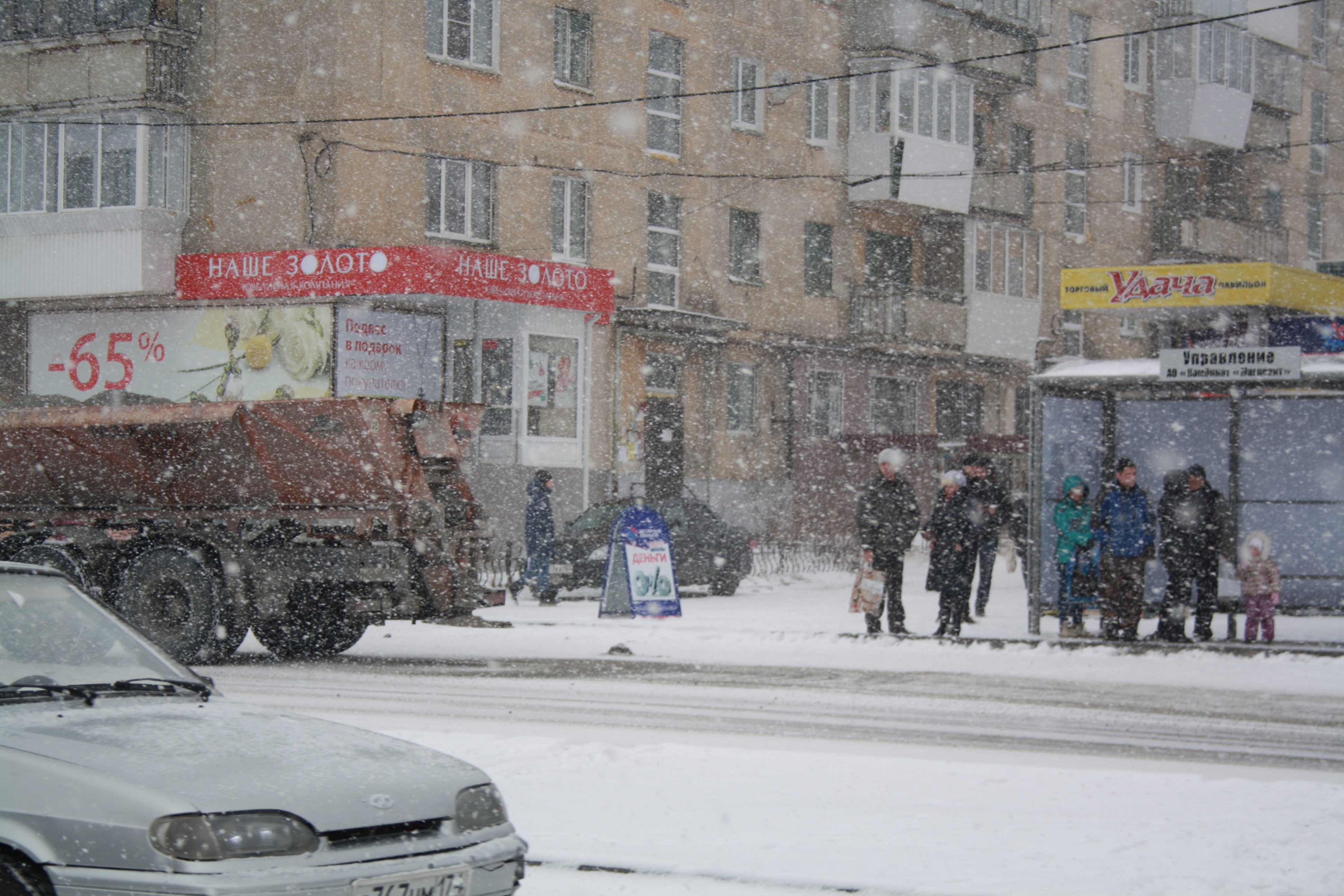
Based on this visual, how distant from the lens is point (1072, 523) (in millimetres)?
17266

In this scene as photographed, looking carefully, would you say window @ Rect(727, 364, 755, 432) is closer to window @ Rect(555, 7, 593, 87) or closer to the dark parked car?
window @ Rect(555, 7, 593, 87)

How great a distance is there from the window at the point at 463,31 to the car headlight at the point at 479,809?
26.8 metres

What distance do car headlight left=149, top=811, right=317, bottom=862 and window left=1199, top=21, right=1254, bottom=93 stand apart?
4696cm

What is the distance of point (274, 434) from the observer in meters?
15.1

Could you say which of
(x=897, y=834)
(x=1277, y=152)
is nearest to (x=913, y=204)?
(x=1277, y=152)

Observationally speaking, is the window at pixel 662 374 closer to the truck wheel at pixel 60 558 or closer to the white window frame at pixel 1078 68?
the white window frame at pixel 1078 68

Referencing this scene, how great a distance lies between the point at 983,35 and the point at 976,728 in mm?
32100

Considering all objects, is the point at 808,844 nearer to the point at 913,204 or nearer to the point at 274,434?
the point at 274,434

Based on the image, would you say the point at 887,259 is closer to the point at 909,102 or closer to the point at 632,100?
the point at 909,102

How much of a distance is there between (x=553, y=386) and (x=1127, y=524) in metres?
16.8

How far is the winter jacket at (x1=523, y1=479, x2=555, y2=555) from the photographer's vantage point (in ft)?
76.3

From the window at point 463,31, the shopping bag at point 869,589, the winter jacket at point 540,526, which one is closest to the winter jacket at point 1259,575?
the shopping bag at point 869,589

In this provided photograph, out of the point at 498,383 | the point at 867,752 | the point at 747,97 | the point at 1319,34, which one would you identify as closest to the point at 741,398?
the point at 747,97

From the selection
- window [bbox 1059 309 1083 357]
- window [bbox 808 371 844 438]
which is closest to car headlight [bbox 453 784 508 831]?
window [bbox 808 371 844 438]
